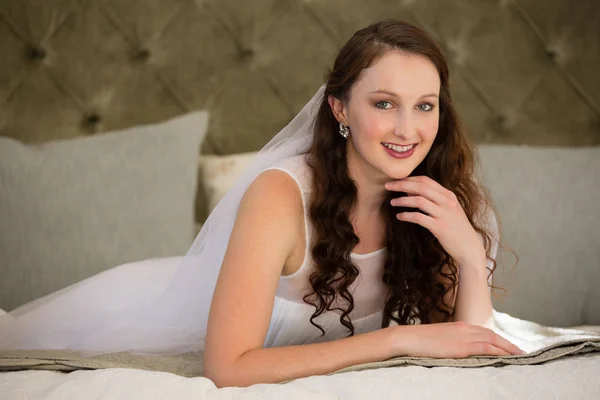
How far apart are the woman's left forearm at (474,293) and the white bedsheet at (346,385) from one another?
42 cm

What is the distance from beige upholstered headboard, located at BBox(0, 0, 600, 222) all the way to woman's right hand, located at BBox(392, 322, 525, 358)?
4.61 feet

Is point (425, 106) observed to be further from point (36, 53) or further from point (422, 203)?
point (36, 53)

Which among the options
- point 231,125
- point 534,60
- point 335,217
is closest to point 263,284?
point 335,217

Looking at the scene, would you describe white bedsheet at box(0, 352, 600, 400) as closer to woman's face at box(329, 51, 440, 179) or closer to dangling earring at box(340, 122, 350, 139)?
woman's face at box(329, 51, 440, 179)

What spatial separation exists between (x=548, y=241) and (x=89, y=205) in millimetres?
1500

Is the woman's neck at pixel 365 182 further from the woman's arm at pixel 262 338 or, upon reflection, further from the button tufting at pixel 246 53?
the button tufting at pixel 246 53

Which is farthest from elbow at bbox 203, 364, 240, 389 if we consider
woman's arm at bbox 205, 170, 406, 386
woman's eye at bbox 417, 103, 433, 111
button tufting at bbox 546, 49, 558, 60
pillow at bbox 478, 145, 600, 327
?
button tufting at bbox 546, 49, 558, 60

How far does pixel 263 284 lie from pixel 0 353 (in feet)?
1.95

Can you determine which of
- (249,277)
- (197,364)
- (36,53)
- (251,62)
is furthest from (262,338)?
(36,53)

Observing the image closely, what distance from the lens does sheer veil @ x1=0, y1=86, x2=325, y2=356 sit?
1.97 meters

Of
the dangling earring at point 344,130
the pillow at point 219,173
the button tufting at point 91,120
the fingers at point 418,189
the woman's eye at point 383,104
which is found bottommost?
the fingers at point 418,189

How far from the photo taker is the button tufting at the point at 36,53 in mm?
2744

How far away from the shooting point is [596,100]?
297 cm

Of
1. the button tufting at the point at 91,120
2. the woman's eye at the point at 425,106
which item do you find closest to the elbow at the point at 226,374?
the woman's eye at the point at 425,106
